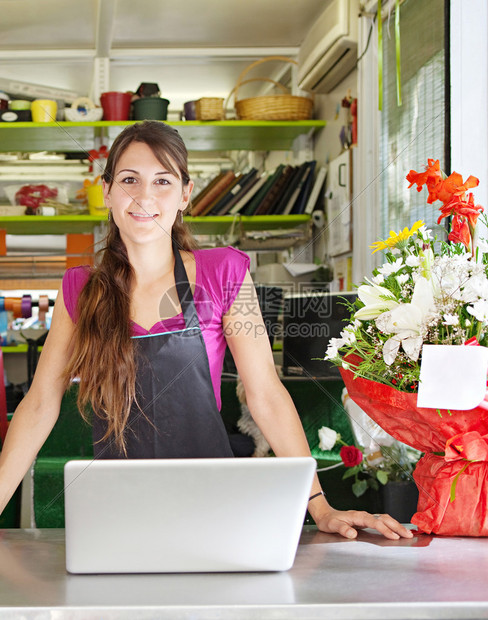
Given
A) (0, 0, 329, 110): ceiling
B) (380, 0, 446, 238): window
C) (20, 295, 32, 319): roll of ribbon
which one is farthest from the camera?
(20, 295, 32, 319): roll of ribbon

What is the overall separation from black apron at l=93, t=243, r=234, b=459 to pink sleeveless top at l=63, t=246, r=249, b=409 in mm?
18

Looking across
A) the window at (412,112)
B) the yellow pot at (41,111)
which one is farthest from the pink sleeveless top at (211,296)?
the yellow pot at (41,111)

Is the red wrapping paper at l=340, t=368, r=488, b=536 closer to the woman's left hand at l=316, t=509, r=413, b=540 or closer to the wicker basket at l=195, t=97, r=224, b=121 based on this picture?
the woman's left hand at l=316, t=509, r=413, b=540

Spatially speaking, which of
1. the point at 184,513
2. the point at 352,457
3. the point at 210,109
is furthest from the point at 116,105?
the point at 184,513

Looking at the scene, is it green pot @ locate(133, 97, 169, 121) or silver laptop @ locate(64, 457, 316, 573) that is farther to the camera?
green pot @ locate(133, 97, 169, 121)

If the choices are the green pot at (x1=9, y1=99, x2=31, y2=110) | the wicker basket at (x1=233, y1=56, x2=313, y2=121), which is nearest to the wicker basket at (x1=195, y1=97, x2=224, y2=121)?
the wicker basket at (x1=233, y1=56, x2=313, y2=121)

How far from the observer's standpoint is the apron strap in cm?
130

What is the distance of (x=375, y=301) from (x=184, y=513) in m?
0.41

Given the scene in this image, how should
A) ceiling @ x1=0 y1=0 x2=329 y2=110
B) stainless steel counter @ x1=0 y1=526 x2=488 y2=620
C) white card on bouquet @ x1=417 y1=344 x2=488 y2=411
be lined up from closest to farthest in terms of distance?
stainless steel counter @ x1=0 y1=526 x2=488 y2=620 → white card on bouquet @ x1=417 y1=344 x2=488 y2=411 → ceiling @ x1=0 y1=0 x2=329 y2=110

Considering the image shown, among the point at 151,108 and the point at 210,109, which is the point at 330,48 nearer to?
the point at 210,109

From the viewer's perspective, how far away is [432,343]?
3.01 ft

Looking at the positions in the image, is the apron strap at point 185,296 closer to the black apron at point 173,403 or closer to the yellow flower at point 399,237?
the black apron at point 173,403

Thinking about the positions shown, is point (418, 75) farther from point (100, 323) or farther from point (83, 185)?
point (83, 185)

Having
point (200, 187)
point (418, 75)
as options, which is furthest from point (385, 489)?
point (200, 187)
